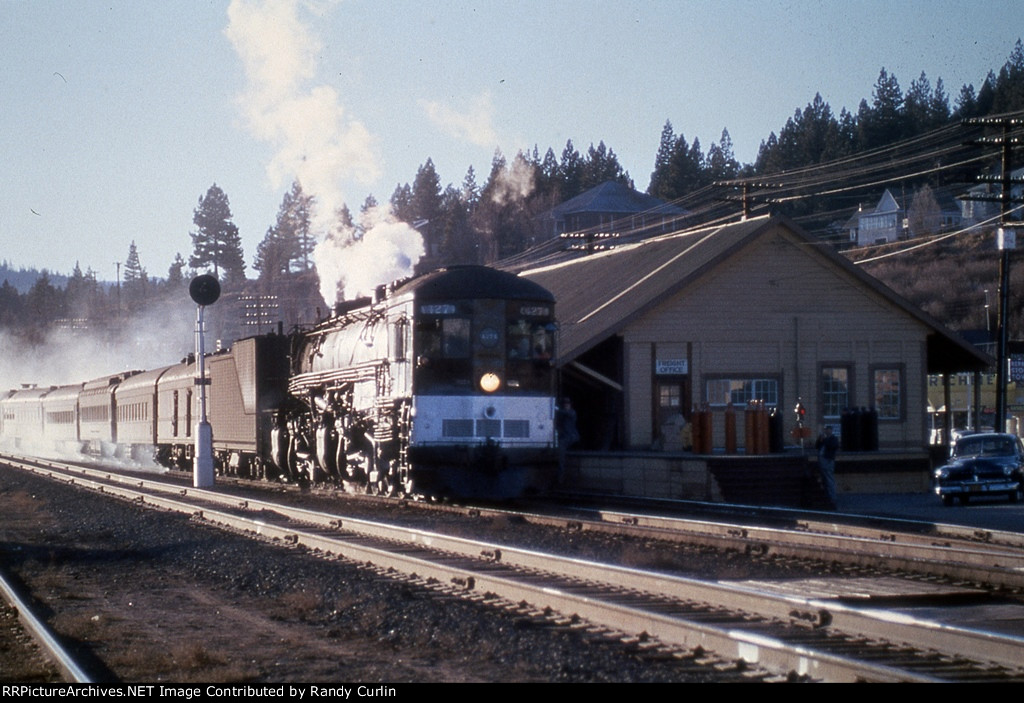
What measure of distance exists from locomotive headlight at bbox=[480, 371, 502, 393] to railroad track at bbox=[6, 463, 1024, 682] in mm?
4849

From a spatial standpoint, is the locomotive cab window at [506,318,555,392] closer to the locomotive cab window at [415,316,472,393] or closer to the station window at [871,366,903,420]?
the locomotive cab window at [415,316,472,393]

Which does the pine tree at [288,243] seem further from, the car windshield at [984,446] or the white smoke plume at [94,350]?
the car windshield at [984,446]

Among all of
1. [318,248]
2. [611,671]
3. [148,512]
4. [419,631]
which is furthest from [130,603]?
[318,248]

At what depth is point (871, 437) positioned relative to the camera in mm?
29094

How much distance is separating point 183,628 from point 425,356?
9.75m

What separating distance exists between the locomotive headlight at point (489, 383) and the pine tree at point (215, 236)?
100 metres

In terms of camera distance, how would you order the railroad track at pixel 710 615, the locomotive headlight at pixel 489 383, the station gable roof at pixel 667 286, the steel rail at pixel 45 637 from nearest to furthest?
the railroad track at pixel 710 615 → the steel rail at pixel 45 637 → the locomotive headlight at pixel 489 383 → the station gable roof at pixel 667 286

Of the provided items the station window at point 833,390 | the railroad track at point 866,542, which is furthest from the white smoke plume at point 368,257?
the railroad track at point 866,542

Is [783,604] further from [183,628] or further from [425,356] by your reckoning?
[425,356]

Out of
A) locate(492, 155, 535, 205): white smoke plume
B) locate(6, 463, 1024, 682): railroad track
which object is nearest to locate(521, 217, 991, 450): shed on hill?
locate(6, 463, 1024, 682): railroad track

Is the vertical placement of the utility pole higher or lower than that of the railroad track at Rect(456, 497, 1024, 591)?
higher

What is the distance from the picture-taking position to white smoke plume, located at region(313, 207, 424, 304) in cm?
3600

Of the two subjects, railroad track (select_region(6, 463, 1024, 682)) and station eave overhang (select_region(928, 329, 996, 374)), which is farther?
station eave overhang (select_region(928, 329, 996, 374))

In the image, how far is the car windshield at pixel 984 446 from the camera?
81.1 ft
